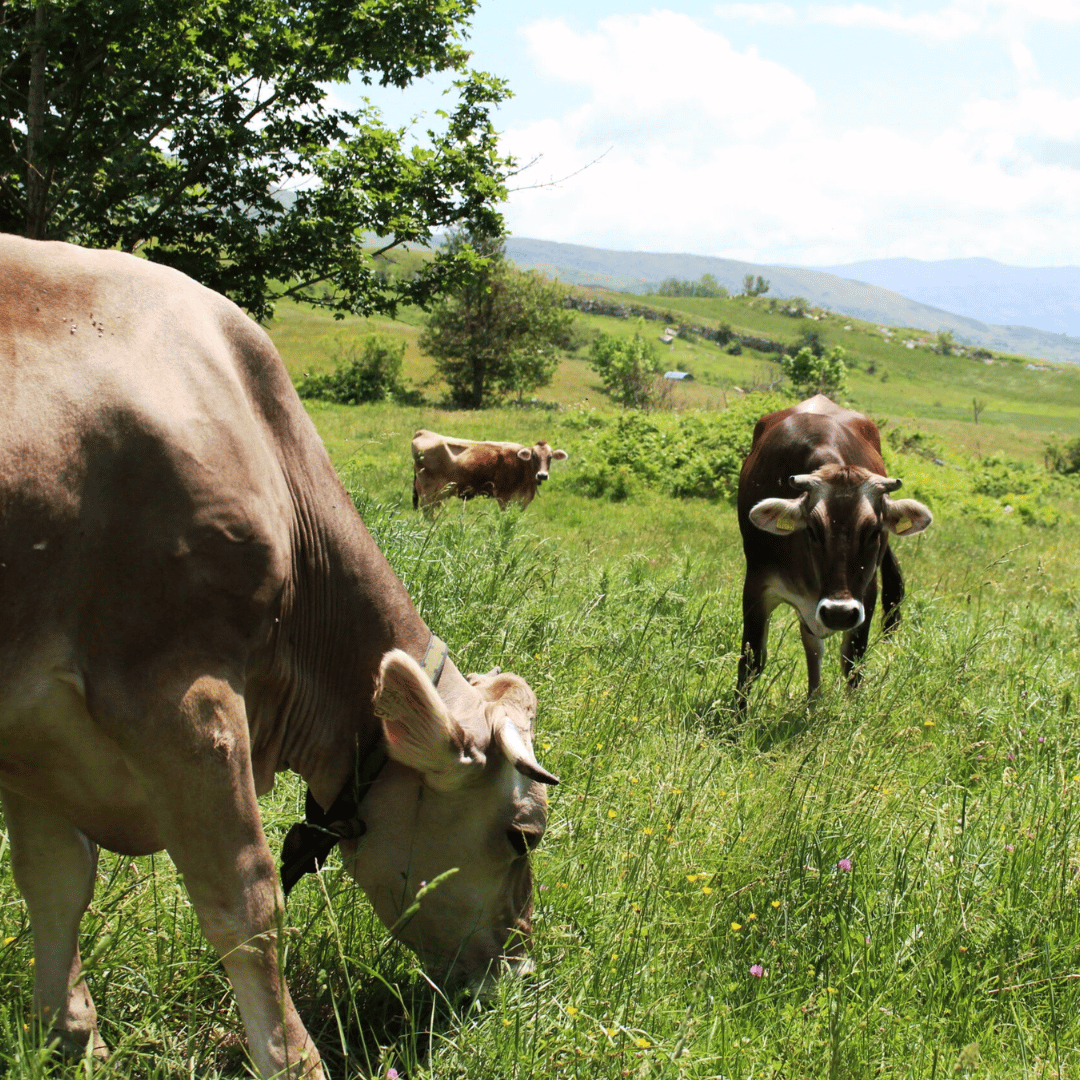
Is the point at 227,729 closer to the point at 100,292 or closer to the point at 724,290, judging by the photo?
the point at 100,292

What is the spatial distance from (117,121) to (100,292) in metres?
5.27

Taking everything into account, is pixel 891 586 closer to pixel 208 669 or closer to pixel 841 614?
pixel 841 614

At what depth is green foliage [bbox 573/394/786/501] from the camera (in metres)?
16.6

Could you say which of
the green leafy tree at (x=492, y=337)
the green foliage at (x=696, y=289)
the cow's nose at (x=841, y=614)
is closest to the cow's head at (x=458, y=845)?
the cow's nose at (x=841, y=614)

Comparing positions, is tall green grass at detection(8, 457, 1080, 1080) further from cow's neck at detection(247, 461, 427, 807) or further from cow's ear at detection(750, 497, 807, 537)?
cow's ear at detection(750, 497, 807, 537)

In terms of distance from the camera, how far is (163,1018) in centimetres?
272

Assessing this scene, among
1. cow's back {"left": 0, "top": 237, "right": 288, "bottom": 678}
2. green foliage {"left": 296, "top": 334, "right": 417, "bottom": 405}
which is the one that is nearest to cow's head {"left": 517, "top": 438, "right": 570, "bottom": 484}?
cow's back {"left": 0, "top": 237, "right": 288, "bottom": 678}

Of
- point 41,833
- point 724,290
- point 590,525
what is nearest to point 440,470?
point 590,525

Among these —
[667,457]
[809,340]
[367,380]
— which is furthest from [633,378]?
[809,340]

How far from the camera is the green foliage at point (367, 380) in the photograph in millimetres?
35438

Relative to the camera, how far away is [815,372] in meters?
45.8

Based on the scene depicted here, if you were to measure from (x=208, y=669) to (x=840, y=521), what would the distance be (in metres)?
4.74

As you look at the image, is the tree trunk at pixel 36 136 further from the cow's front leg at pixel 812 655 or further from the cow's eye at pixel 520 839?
the cow's front leg at pixel 812 655

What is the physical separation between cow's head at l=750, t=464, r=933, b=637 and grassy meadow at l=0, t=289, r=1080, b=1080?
2.24 ft
